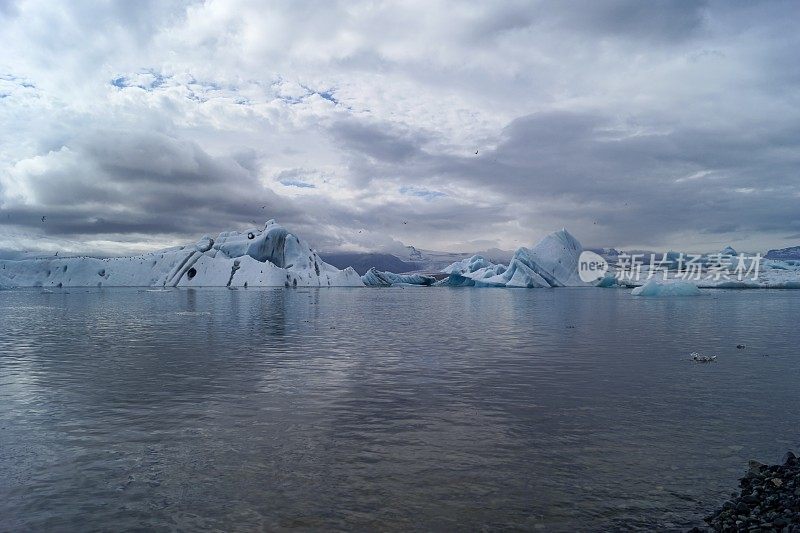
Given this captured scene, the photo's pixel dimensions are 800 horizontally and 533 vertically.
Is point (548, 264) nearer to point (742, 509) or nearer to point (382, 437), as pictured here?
point (382, 437)

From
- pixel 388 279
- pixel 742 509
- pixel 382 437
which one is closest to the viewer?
pixel 742 509

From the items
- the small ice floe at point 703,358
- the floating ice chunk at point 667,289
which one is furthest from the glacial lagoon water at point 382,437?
the floating ice chunk at point 667,289

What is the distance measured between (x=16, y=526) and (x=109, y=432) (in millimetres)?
3946

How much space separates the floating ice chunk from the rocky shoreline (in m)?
71.1

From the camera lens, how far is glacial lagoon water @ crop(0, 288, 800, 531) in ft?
22.4

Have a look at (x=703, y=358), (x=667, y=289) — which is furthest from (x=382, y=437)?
(x=667, y=289)

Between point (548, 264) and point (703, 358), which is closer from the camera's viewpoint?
point (703, 358)

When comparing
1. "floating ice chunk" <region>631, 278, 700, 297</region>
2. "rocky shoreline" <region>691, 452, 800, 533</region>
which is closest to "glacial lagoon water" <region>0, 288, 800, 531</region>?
"rocky shoreline" <region>691, 452, 800, 533</region>

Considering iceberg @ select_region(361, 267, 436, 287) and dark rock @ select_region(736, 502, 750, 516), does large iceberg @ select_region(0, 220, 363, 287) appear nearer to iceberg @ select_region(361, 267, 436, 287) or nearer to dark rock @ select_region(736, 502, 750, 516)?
iceberg @ select_region(361, 267, 436, 287)

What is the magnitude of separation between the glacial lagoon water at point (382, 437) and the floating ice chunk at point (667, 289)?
55.9 meters

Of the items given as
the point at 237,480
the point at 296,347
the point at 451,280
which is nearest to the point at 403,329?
the point at 296,347

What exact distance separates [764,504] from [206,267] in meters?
134

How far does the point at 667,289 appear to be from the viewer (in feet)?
242

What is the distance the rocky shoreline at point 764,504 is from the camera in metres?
6.14
